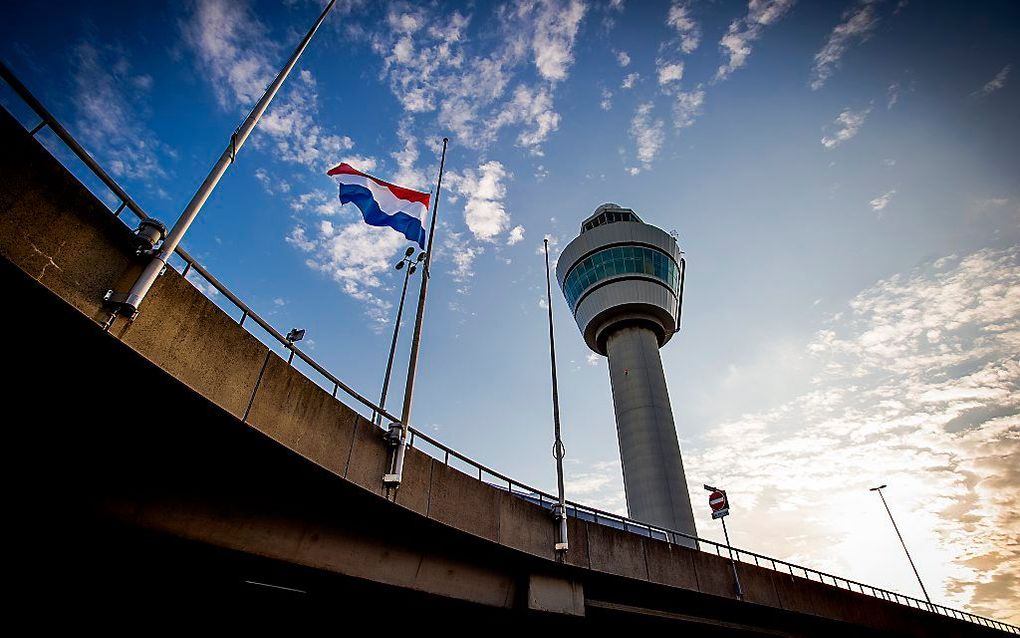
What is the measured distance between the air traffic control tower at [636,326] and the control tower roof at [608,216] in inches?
4.5

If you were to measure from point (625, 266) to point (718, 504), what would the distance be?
2725 centimetres

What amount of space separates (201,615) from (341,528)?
204 inches

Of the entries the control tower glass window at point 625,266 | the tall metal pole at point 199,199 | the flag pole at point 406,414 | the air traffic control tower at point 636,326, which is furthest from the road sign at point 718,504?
the tall metal pole at point 199,199

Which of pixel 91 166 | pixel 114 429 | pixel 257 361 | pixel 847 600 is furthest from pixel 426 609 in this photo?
pixel 847 600

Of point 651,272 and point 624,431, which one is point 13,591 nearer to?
point 624,431

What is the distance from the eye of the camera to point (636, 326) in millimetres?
47438

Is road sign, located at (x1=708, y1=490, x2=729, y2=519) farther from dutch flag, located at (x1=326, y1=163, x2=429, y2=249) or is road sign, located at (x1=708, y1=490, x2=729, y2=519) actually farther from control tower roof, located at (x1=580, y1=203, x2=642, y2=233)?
control tower roof, located at (x1=580, y1=203, x2=642, y2=233)

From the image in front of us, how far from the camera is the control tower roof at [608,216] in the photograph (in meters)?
56.2

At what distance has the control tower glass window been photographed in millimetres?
49094

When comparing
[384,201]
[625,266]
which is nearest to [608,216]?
[625,266]

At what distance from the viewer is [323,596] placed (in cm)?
1073

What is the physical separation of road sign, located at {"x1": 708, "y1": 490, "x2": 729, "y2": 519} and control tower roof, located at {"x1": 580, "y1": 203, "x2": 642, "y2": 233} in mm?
34616

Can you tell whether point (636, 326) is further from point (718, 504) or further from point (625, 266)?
point (718, 504)

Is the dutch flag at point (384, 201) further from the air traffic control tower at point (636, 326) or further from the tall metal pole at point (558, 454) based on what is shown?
the air traffic control tower at point (636, 326)
